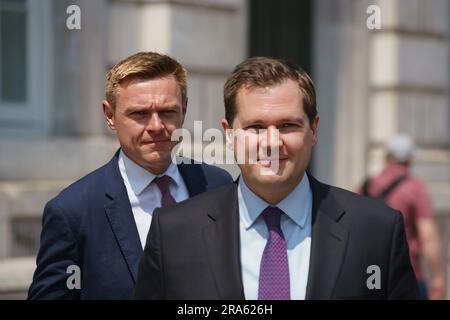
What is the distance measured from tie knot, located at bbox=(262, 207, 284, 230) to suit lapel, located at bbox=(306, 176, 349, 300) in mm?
106

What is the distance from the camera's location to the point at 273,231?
8.98 feet

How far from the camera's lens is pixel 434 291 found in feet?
25.9

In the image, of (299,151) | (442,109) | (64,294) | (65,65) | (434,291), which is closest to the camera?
(299,151)

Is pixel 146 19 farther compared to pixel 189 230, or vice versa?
pixel 146 19

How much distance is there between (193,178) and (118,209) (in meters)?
0.39

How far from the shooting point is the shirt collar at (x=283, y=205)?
2758 mm

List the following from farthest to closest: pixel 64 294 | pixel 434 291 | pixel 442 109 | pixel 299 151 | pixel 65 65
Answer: pixel 442 109
pixel 65 65
pixel 434 291
pixel 64 294
pixel 299 151

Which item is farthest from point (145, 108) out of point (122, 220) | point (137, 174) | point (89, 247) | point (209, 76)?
point (209, 76)

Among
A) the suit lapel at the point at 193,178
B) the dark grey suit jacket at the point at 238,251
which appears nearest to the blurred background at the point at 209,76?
the suit lapel at the point at 193,178

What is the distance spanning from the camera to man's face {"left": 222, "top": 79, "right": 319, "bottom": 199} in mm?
2666
